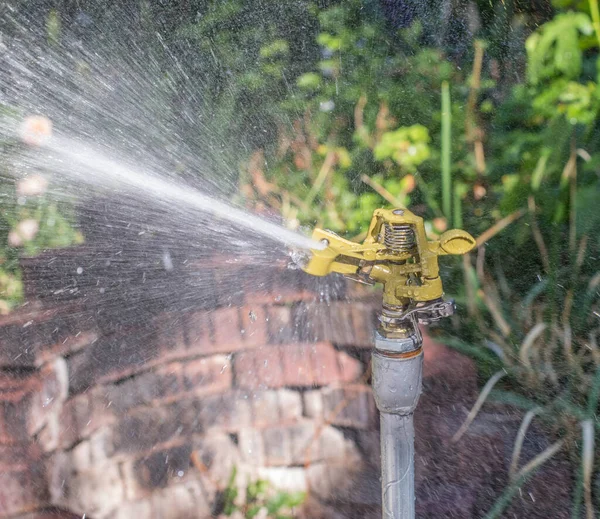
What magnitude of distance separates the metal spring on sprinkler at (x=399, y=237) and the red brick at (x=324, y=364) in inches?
24.0

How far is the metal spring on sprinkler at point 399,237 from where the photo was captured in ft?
2.67

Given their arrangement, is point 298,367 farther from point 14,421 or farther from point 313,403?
point 14,421

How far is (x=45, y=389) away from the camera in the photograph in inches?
53.9

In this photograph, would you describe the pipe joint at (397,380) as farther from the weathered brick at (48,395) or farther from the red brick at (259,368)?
the weathered brick at (48,395)

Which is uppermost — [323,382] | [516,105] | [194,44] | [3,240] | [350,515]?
[194,44]

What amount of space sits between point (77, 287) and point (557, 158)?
1158 millimetres

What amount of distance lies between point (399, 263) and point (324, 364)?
1.97ft

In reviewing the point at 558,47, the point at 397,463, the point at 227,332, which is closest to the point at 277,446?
the point at 227,332

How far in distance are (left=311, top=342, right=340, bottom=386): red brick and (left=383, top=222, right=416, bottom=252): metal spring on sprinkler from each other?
0.61 metres

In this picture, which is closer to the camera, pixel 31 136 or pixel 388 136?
pixel 388 136

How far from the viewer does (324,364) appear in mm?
1392

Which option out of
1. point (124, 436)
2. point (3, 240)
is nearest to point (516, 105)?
point (124, 436)

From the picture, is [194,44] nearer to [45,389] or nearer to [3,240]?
[3,240]

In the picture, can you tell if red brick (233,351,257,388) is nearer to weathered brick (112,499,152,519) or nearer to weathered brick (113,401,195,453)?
weathered brick (113,401,195,453)
